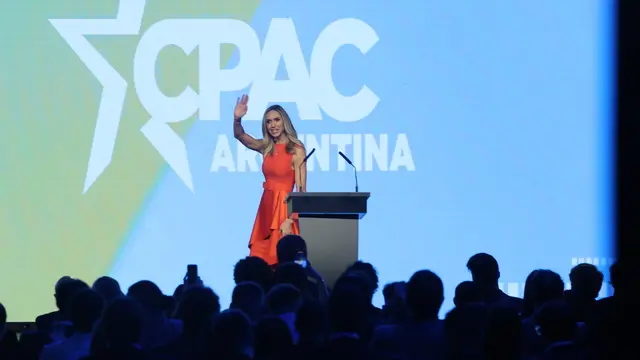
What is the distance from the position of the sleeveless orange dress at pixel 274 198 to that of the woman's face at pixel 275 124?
92 millimetres

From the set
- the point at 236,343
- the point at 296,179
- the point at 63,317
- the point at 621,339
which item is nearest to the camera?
the point at 236,343

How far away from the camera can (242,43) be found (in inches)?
340

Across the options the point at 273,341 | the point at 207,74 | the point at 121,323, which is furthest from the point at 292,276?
the point at 207,74

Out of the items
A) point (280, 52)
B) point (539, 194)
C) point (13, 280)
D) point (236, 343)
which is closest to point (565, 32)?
point (539, 194)

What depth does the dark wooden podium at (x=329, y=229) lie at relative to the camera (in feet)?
20.8

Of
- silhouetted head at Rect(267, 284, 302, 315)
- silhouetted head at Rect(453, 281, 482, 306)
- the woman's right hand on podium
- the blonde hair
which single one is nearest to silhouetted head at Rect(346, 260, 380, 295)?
silhouetted head at Rect(453, 281, 482, 306)

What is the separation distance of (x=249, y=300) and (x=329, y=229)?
7.57ft

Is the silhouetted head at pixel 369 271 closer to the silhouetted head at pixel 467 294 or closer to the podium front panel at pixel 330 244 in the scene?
the silhouetted head at pixel 467 294

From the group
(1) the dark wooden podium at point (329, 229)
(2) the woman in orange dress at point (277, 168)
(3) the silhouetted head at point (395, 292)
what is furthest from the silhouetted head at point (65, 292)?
(2) the woman in orange dress at point (277, 168)

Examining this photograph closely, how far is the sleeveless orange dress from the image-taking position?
738cm

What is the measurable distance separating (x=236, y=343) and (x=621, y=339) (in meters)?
1.28

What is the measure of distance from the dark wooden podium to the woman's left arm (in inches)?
37.4

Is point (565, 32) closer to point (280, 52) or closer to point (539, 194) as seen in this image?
point (539, 194)

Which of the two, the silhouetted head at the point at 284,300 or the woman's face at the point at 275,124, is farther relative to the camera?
the woman's face at the point at 275,124
